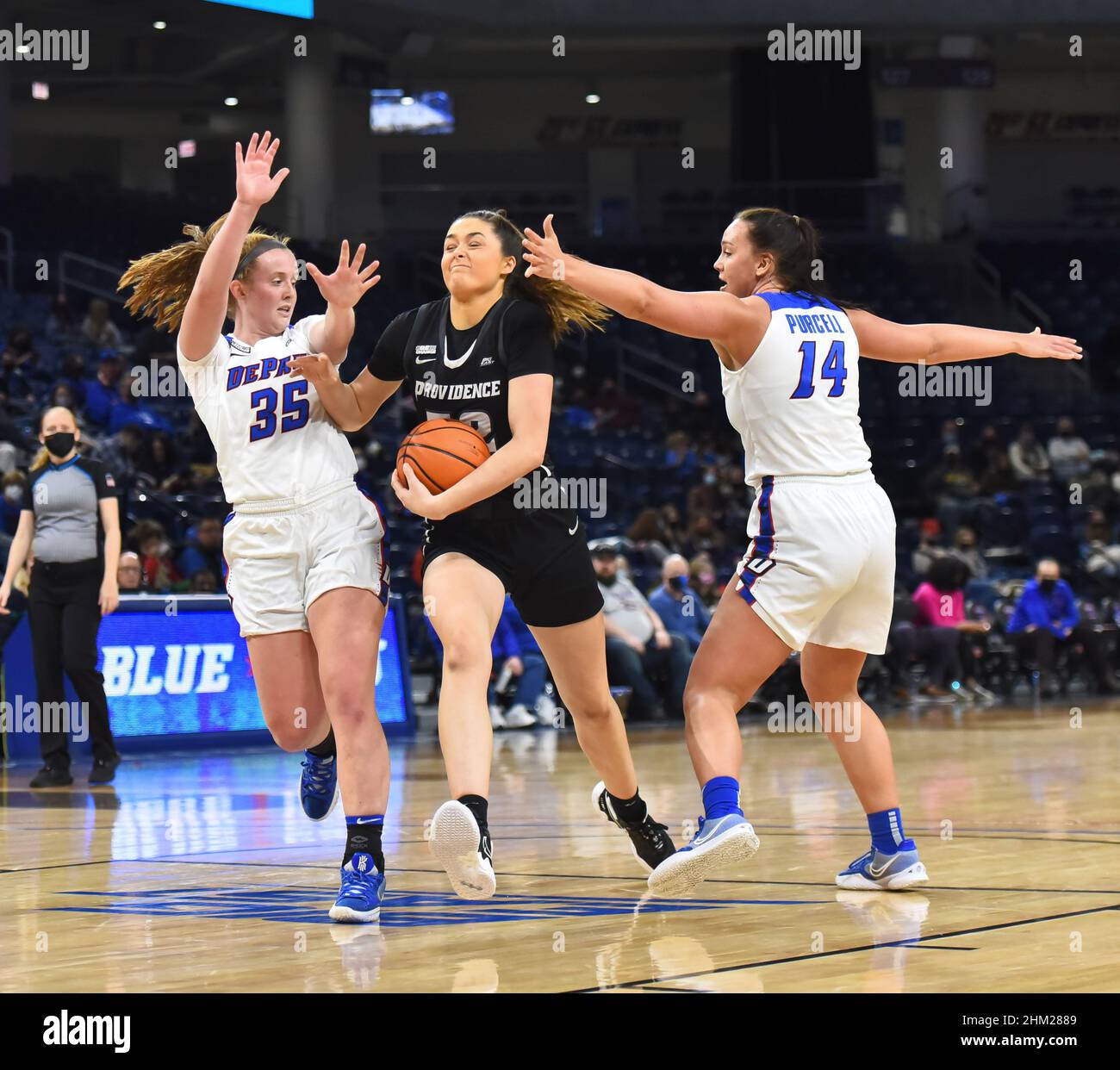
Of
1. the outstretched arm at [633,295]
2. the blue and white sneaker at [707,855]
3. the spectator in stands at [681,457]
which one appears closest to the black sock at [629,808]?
the blue and white sneaker at [707,855]

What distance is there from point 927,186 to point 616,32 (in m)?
7.07

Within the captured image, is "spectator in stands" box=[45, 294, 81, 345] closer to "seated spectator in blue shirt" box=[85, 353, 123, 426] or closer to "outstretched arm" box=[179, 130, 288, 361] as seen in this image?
"seated spectator in blue shirt" box=[85, 353, 123, 426]

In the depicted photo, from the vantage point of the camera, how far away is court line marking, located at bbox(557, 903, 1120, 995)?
376 centimetres

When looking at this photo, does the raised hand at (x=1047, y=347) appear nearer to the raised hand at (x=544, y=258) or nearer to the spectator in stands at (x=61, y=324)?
the raised hand at (x=544, y=258)

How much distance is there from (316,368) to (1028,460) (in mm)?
17240

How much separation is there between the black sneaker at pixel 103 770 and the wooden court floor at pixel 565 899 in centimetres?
26

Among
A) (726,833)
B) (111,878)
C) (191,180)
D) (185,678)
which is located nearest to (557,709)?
(185,678)

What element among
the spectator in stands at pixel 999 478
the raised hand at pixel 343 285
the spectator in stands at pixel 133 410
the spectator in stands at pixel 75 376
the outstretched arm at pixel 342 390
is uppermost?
the spectator in stands at pixel 75 376

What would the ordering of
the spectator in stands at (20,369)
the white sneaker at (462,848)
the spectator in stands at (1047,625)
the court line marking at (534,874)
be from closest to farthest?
the white sneaker at (462,848) < the court line marking at (534,874) < the spectator in stands at (20,369) < the spectator in stands at (1047,625)

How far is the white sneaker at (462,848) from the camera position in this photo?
4441 millimetres

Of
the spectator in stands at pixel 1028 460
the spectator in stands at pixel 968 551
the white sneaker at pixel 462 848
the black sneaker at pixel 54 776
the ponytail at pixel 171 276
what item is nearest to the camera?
the white sneaker at pixel 462 848

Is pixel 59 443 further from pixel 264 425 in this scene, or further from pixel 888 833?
pixel 888 833

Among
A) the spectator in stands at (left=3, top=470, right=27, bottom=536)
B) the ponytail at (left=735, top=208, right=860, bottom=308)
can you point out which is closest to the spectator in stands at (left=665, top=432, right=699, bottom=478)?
the spectator in stands at (left=3, top=470, right=27, bottom=536)
